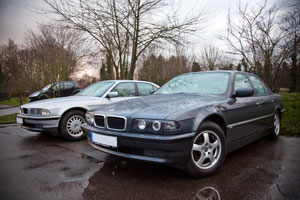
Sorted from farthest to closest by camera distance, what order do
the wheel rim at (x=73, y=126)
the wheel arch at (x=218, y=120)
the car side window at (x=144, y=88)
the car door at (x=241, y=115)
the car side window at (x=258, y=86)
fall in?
1. the car side window at (x=144, y=88)
2. the wheel rim at (x=73, y=126)
3. the car side window at (x=258, y=86)
4. the car door at (x=241, y=115)
5. the wheel arch at (x=218, y=120)

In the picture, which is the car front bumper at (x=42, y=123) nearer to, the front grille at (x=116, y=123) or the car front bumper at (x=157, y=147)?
the front grille at (x=116, y=123)

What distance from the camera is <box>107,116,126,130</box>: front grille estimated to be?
2312 millimetres

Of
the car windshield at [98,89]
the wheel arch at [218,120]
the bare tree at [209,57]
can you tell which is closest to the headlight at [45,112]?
Answer: the car windshield at [98,89]

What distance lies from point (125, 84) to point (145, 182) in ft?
10.8

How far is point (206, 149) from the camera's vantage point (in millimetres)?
2420

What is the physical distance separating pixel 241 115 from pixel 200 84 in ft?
2.67

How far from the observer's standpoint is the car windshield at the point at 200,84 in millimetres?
3052

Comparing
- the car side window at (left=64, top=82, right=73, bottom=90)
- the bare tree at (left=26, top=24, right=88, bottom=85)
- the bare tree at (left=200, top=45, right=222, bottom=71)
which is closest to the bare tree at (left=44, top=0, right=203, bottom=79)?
the bare tree at (left=26, top=24, right=88, bottom=85)

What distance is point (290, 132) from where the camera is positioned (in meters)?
4.68

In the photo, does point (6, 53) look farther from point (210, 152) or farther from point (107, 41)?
point (210, 152)

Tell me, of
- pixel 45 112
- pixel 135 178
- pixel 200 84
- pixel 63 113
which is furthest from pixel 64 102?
pixel 200 84

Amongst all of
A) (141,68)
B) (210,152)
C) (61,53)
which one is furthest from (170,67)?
(210,152)

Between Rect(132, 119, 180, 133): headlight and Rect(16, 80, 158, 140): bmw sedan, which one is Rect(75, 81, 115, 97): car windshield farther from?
Rect(132, 119, 180, 133): headlight

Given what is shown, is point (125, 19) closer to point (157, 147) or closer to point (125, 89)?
point (125, 89)
